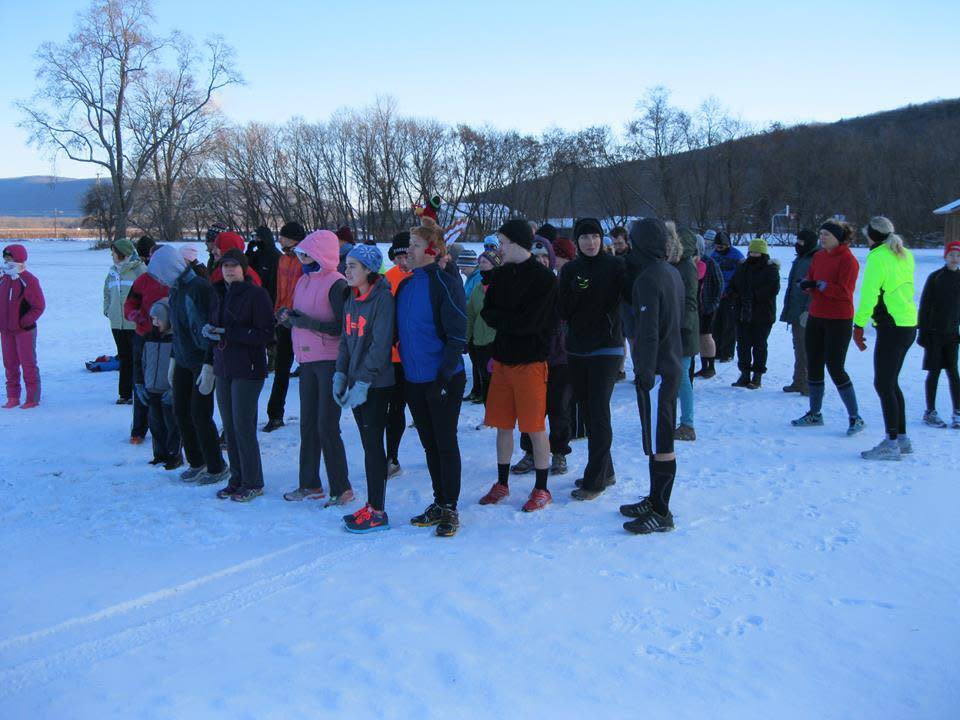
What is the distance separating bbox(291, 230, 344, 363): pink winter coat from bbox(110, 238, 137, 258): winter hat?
391cm

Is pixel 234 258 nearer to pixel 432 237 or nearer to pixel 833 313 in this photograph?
pixel 432 237

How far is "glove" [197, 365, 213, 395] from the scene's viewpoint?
224 inches

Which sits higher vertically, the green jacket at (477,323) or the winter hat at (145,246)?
the winter hat at (145,246)

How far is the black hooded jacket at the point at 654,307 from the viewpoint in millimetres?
4789

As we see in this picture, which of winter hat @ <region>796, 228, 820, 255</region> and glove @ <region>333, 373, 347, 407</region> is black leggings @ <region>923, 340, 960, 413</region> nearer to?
winter hat @ <region>796, 228, 820, 255</region>

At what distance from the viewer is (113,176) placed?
138 feet

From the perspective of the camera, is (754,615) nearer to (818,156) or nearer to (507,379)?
(507,379)

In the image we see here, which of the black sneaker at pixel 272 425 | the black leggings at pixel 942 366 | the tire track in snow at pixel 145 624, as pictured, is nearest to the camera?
the tire track in snow at pixel 145 624

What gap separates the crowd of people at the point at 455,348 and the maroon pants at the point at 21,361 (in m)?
2.56

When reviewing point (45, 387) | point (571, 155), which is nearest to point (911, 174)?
point (571, 155)

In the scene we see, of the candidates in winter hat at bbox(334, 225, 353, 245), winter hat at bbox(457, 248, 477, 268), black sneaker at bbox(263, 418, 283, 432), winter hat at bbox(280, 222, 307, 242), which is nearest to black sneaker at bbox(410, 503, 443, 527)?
black sneaker at bbox(263, 418, 283, 432)

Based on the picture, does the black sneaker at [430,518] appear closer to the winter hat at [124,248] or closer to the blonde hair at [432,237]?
the blonde hair at [432,237]

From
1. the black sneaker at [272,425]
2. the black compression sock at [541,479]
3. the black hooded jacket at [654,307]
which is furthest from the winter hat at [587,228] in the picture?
the black sneaker at [272,425]

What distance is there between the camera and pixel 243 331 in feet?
17.9
